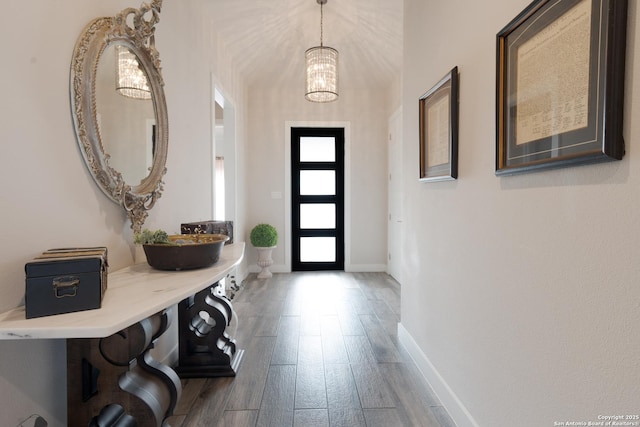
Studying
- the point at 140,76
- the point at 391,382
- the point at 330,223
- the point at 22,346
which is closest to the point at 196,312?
the point at 22,346

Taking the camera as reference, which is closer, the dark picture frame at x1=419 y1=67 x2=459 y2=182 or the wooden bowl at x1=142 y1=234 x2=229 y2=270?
the wooden bowl at x1=142 y1=234 x2=229 y2=270

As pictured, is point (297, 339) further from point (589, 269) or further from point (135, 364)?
point (589, 269)

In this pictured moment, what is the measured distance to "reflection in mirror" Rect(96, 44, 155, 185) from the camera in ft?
4.68

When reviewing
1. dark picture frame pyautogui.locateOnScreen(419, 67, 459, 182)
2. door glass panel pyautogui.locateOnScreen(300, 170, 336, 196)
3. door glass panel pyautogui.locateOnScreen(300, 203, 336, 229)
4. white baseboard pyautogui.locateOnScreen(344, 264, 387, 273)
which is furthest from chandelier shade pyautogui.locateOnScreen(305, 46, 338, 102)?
white baseboard pyautogui.locateOnScreen(344, 264, 387, 273)

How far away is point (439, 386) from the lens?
5.98 ft

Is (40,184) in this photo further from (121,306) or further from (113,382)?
(113,382)

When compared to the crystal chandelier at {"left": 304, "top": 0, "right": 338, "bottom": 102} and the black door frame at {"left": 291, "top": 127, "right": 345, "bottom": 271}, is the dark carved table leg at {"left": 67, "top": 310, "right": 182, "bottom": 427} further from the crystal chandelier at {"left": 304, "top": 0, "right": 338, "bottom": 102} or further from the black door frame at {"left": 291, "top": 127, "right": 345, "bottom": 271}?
the black door frame at {"left": 291, "top": 127, "right": 345, "bottom": 271}

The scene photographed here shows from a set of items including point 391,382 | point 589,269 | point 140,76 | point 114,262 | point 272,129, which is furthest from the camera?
point 272,129

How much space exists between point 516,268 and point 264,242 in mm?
3763

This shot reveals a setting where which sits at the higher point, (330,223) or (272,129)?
(272,129)

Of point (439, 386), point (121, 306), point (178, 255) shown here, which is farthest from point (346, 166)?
point (121, 306)

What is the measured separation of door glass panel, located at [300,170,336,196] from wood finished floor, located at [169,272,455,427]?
199cm

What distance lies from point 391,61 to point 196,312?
11.4ft

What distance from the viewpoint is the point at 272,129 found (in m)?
4.93
